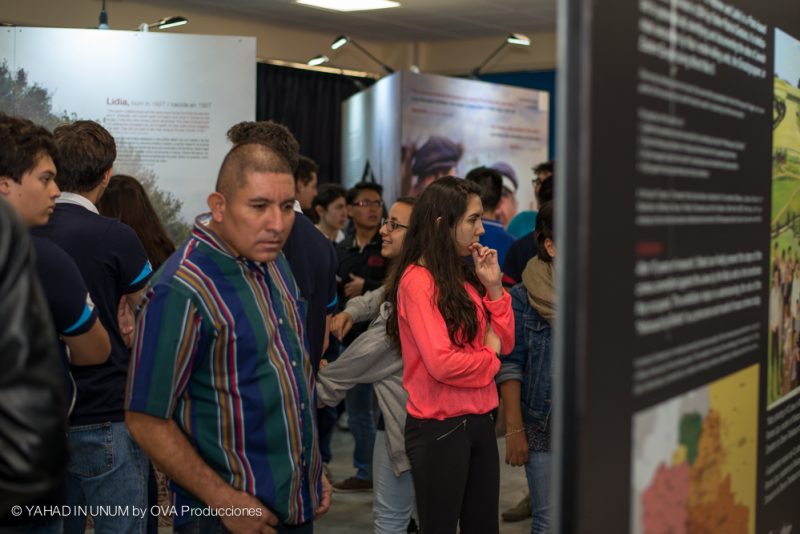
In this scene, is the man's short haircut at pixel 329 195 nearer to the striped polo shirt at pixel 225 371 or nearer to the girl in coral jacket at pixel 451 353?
the girl in coral jacket at pixel 451 353

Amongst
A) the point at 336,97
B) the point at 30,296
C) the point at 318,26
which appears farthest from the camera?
the point at 336,97

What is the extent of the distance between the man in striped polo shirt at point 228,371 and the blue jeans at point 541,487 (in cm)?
127

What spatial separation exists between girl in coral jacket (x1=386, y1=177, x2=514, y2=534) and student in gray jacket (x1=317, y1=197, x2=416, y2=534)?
12.0 inches

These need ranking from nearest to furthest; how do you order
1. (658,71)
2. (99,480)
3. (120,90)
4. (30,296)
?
(30,296)
(658,71)
(99,480)
(120,90)

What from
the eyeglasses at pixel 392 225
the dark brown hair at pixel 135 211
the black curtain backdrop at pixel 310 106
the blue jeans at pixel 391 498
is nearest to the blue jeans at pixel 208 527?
the blue jeans at pixel 391 498

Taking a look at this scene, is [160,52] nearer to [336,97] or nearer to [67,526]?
[67,526]

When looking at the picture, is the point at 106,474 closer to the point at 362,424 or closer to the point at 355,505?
the point at 355,505

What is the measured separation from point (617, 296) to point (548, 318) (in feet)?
6.05

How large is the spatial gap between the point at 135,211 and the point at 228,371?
1.71 meters

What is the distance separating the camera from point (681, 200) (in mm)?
1279

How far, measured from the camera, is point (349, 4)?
838cm

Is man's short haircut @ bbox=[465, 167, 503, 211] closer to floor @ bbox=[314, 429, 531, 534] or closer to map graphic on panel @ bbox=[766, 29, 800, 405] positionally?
floor @ bbox=[314, 429, 531, 534]

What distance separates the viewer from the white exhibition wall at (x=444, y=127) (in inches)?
299

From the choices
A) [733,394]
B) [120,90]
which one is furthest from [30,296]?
[120,90]
